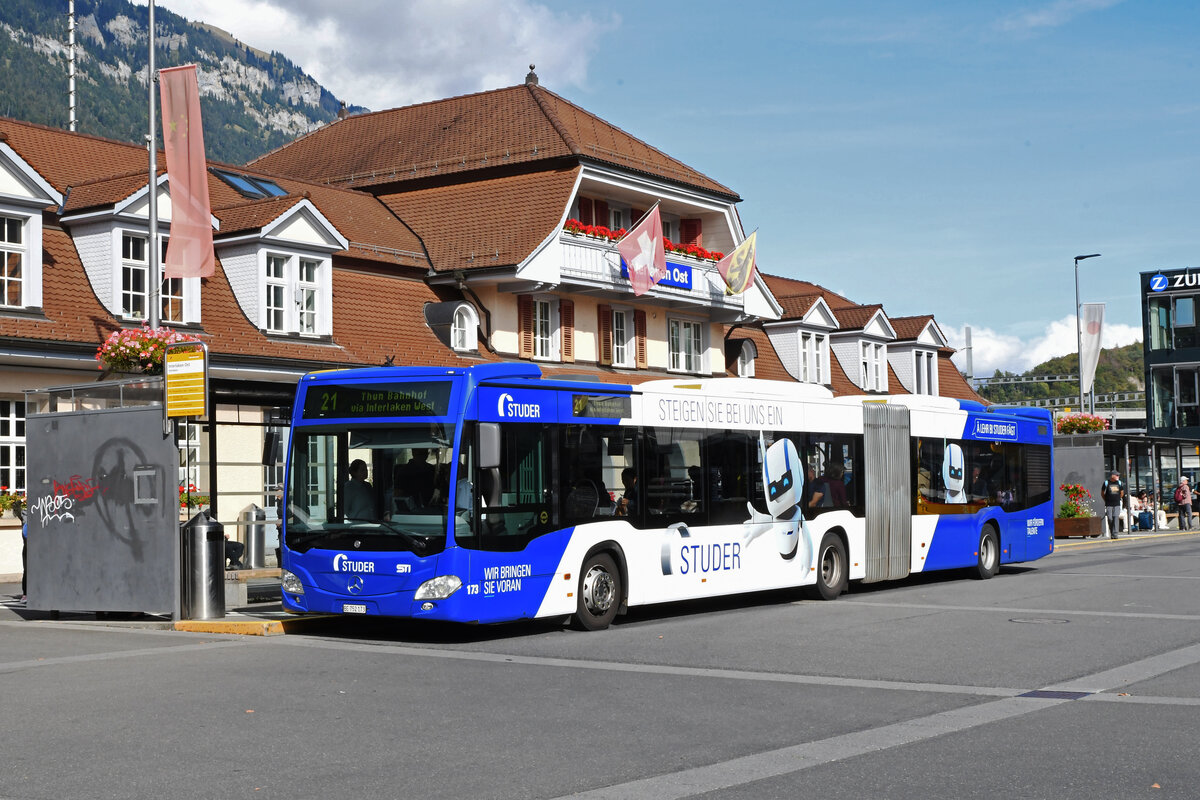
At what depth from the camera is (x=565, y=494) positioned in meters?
15.7

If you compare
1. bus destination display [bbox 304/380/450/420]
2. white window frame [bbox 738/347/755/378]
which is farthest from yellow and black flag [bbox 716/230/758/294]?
bus destination display [bbox 304/380/450/420]

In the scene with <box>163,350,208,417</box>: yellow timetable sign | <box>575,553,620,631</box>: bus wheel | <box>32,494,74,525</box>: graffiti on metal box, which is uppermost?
<box>163,350,208,417</box>: yellow timetable sign

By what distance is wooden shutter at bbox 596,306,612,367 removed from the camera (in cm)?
3878

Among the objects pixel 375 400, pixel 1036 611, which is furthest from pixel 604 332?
pixel 375 400

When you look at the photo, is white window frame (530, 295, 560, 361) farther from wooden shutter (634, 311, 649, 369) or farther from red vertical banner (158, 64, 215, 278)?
red vertical banner (158, 64, 215, 278)

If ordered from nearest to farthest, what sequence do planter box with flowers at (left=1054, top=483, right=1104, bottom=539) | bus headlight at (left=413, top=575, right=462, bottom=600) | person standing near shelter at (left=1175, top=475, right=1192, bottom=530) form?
bus headlight at (left=413, top=575, right=462, bottom=600) < planter box with flowers at (left=1054, top=483, right=1104, bottom=539) < person standing near shelter at (left=1175, top=475, right=1192, bottom=530)

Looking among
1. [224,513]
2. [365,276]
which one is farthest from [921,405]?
[365,276]

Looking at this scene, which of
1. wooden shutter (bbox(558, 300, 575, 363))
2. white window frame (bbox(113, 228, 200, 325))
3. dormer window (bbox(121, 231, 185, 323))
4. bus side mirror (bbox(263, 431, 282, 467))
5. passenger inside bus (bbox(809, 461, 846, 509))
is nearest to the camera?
bus side mirror (bbox(263, 431, 282, 467))

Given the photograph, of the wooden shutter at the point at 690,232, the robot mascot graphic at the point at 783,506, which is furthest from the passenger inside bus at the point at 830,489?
the wooden shutter at the point at 690,232

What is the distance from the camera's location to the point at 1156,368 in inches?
3211

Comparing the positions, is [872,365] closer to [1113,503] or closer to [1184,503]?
[1184,503]

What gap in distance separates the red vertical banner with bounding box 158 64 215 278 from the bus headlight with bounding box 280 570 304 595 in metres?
9.33

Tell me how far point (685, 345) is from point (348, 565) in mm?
28116

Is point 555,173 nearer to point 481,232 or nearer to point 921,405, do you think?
point 481,232
